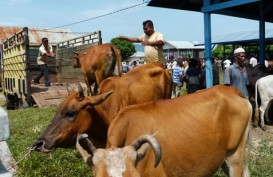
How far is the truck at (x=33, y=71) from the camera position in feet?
33.2

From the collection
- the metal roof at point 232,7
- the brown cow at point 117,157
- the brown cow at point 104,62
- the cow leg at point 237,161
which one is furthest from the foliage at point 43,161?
the metal roof at point 232,7

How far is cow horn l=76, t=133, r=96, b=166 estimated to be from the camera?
8.52 ft

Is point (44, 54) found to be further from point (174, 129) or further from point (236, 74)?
point (174, 129)

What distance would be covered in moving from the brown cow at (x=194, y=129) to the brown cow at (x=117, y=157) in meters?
0.64

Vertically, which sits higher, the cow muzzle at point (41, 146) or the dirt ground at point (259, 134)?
the cow muzzle at point (41, 146)

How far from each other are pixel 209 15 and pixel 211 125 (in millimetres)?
6224

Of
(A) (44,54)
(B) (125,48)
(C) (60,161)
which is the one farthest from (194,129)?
(B) (125,48)

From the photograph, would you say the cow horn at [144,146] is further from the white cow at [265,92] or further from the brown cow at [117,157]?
the white cow at [265,92]

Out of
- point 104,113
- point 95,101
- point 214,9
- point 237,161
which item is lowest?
point 237,161

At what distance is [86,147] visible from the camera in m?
2.65

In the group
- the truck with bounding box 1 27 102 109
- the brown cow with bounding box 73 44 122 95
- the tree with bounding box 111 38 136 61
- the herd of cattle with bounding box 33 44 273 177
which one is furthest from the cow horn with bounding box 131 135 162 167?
the tree with bounding box 111 38 136 61

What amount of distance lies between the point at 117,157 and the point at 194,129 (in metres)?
1.49

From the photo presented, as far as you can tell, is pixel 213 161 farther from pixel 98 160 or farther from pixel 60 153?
pixel 60 153

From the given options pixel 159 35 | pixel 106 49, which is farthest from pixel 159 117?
pixel 106 49
